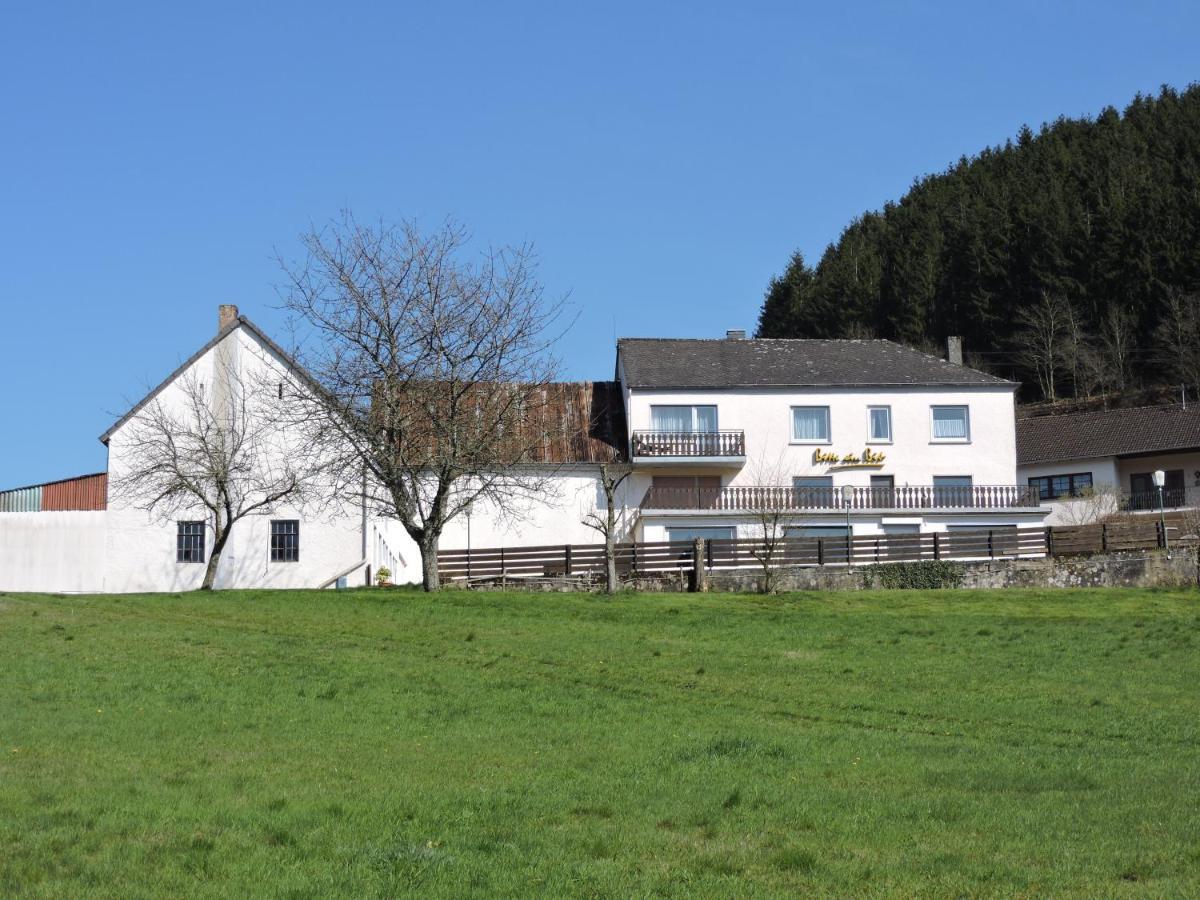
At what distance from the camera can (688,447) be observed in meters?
50.3

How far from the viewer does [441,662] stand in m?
21.2

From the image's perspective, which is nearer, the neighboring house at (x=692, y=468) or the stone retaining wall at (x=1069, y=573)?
the stone retaining wall at (x=1069, y=573)

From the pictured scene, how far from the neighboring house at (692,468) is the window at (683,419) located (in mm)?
54

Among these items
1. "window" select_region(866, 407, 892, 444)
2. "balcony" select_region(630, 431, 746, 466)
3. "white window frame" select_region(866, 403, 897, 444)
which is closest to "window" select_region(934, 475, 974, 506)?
"white window frame" select_region(866, 403, 897, 444)

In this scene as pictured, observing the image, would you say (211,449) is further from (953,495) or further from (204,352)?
(953,495)

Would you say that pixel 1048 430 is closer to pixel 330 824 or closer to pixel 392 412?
pixel 392 412

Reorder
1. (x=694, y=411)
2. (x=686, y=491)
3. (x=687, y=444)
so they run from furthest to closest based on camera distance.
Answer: (x=694, y=411)
(x=687, y=444)
(x=686, y=491)

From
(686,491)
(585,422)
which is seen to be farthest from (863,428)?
(585,422)

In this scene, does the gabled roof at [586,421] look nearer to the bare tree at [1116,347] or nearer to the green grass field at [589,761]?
the green grass field at [589,761]

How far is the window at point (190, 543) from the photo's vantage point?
43312 millimetres

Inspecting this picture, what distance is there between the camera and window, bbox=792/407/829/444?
51531mm

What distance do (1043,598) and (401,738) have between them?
2619 cm

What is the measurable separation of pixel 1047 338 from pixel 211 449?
63.3 metres

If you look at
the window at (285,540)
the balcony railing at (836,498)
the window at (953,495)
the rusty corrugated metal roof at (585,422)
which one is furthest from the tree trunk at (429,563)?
the window at (953,495)
